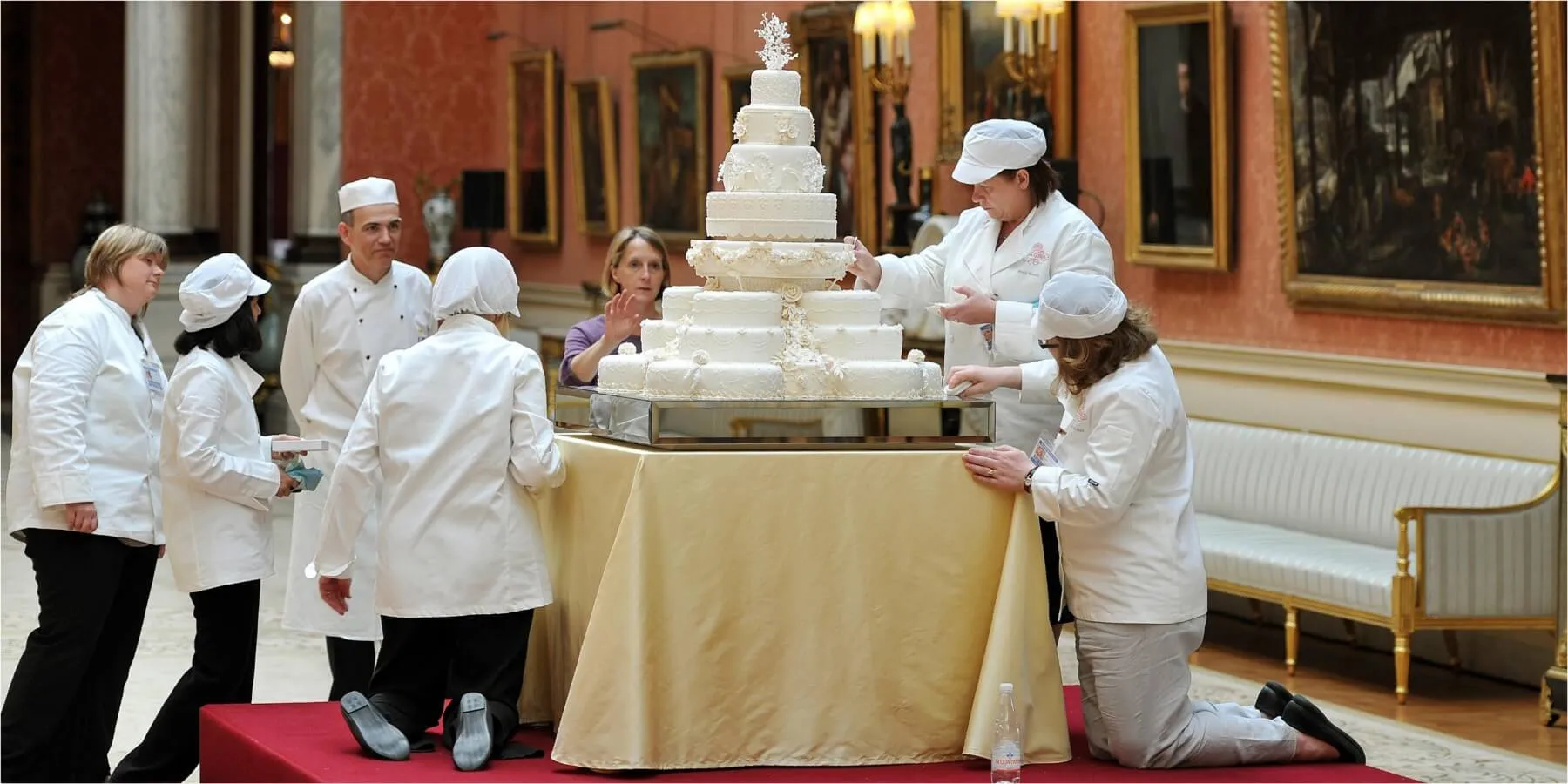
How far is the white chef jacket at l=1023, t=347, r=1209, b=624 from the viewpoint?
507 cm

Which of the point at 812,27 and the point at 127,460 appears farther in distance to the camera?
the point at 812,27

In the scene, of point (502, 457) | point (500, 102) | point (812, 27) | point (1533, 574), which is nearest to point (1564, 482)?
point (1533, 574)

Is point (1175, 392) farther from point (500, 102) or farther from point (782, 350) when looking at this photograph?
point (500, 102)

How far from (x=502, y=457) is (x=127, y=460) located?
53.4 inches

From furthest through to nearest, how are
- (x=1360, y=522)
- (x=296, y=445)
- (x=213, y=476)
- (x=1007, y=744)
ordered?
(x=1360, y=522), (x=296, y=445), (x=213, y=476), (x=1007, y=744)

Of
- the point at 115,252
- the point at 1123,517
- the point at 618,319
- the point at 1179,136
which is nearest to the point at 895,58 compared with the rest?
the point at 1179,136

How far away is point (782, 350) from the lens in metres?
5.33

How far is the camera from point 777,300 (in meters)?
5.36

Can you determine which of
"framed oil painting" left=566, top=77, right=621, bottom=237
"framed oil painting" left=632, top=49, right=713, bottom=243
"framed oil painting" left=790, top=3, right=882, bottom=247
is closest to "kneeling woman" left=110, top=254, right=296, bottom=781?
"framed oil painting" left=790, top=3, right=882, bottom=247

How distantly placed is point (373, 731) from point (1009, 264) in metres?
2.13

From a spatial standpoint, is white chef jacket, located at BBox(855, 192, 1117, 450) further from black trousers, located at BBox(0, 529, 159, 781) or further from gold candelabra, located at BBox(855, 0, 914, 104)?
gold candelabra, located at BBox(855, 0, 914, 104)

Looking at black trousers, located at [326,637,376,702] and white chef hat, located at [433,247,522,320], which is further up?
white chef hat, located at [433,247,522,320]

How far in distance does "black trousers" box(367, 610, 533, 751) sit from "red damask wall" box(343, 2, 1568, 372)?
4.92m

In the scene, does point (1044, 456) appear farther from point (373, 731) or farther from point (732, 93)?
point (732, 93)
